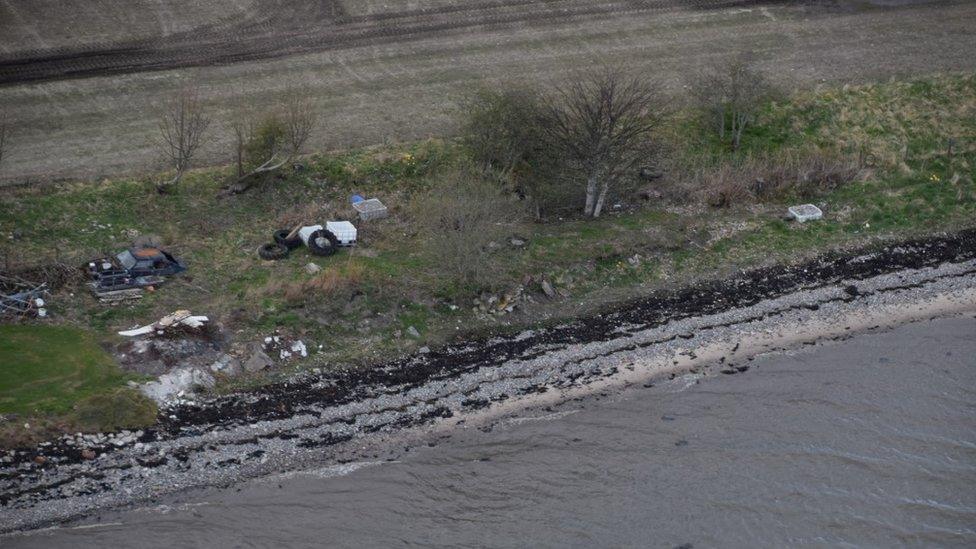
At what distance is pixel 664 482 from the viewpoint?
24859mm

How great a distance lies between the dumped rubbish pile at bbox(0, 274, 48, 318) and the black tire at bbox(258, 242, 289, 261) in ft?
18.8

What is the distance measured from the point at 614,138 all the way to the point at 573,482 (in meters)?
11.9

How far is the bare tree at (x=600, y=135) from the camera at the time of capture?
106 ft

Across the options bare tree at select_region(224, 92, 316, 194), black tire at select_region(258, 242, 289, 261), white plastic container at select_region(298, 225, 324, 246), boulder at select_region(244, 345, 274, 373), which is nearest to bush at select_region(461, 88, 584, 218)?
white plastic container at select_region(298, 225, 324, 246)

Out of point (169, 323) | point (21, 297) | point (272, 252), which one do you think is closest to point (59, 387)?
point (169, 323)

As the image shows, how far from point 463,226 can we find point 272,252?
5.55 m

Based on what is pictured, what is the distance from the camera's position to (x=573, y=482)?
24812 mm

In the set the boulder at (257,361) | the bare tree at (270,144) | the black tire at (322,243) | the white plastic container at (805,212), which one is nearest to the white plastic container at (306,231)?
the black tire at (322,243)

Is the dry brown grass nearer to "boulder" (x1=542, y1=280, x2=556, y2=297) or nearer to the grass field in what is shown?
the grass field

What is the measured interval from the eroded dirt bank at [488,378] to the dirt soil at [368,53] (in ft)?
34.8

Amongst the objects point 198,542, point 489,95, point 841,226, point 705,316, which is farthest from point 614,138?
point 198,542

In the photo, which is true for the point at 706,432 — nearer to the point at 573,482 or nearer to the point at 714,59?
the point at 573,482

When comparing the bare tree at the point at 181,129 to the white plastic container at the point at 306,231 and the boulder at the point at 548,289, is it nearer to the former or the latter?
the white plastic container at the point at 306,231

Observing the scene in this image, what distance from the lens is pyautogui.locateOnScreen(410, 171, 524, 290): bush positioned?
96.2 feet
